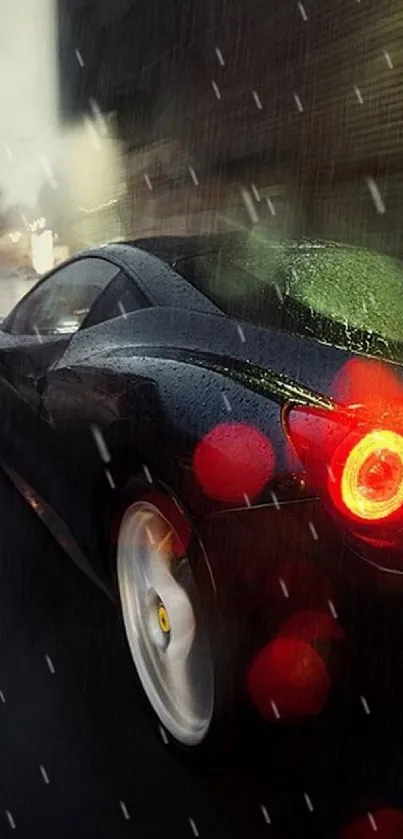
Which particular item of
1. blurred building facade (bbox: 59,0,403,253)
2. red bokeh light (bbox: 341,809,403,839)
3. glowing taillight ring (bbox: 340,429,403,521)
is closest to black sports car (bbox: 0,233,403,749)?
glowing taillight ring (bbox: 340,429,403,521)

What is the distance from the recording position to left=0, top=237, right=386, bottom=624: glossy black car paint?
6.07 feet

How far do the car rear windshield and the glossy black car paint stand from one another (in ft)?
0.23

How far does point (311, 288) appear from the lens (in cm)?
255

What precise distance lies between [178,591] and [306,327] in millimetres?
718

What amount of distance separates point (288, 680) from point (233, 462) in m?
0.44

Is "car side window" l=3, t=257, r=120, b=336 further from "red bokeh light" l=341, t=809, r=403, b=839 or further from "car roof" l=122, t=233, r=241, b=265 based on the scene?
"red bokeh light" l=341, t=809, r=403, b=839

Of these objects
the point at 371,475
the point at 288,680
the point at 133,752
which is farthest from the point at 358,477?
the point at 133,752

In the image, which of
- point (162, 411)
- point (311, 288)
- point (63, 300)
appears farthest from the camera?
point (63, 300)

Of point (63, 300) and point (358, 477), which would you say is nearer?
point (358, 477)

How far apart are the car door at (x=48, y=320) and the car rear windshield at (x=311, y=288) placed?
47 centimetres

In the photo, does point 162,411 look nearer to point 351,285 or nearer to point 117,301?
point 351,285

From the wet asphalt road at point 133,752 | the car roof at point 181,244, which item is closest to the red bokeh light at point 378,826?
the wet asphalt road at point 133,752

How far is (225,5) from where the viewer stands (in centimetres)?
1048

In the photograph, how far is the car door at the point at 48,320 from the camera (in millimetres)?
3238
